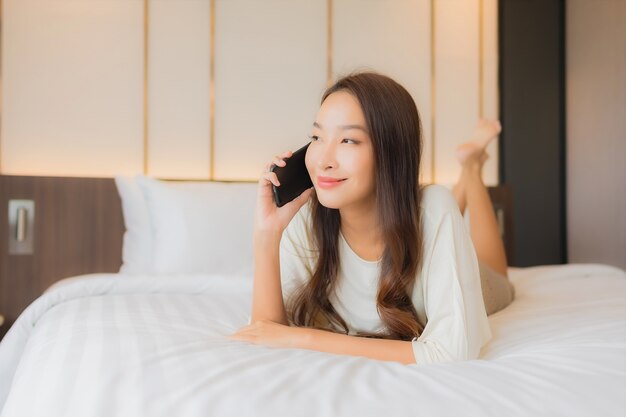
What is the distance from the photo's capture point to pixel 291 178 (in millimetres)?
1351

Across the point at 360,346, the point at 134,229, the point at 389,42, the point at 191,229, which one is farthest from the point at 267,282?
the point at 389,42

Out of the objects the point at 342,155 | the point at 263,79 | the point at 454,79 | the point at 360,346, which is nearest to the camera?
the point at 360,346

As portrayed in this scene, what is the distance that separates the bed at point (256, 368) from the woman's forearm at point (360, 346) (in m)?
0.05

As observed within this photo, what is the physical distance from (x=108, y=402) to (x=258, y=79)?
2163 mm

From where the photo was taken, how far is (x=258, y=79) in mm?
2756

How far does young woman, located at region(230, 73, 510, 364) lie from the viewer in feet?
3.67

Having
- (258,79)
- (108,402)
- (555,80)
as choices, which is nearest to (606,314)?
(108,402)

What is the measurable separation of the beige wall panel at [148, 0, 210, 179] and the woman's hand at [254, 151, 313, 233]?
1.38m

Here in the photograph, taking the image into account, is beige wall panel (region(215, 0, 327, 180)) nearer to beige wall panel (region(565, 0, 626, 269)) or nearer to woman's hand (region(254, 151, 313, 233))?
woman's hand (region(254, 151, 313, 233))

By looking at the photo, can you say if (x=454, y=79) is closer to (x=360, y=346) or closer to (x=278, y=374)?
(x=360, y=346)

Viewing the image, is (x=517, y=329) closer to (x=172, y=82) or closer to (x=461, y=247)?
(x=461, y=247)

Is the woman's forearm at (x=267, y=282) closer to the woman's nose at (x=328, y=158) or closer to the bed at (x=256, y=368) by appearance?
the bed at (x=256, y=368)

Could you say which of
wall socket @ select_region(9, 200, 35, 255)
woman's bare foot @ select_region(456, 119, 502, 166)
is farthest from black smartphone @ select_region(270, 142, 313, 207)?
wall socket @ select_region(9, 200, 35, 255)

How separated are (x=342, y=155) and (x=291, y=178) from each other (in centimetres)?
19
